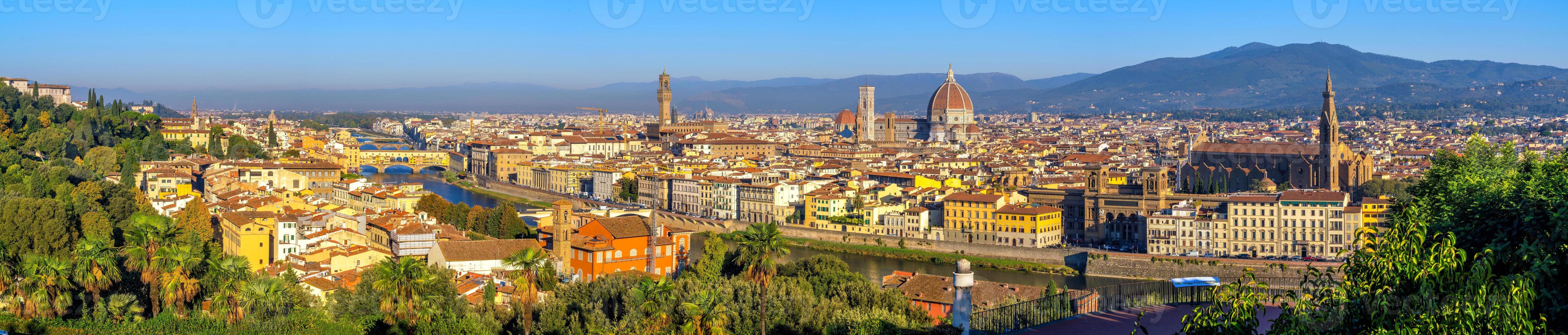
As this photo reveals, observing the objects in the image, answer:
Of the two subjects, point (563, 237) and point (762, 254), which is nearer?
point (762, 254)

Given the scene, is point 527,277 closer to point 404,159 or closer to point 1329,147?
point 1329,147

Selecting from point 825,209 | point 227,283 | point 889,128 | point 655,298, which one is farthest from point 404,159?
Answer: point 655,298

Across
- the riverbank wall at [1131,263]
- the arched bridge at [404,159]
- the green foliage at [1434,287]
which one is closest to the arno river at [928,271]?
the riverbank wall at [1131,263]

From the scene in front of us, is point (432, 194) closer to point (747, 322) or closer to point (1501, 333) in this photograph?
point (747, 322)

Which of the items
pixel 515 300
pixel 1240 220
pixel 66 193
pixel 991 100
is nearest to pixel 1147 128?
pixel 1240 220

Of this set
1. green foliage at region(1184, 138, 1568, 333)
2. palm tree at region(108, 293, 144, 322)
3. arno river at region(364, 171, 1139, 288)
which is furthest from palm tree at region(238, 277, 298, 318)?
arno river at region(364, 171, 1139, 288)

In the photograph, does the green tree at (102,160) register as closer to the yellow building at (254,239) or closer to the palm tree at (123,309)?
the yellow building at (254,239)
